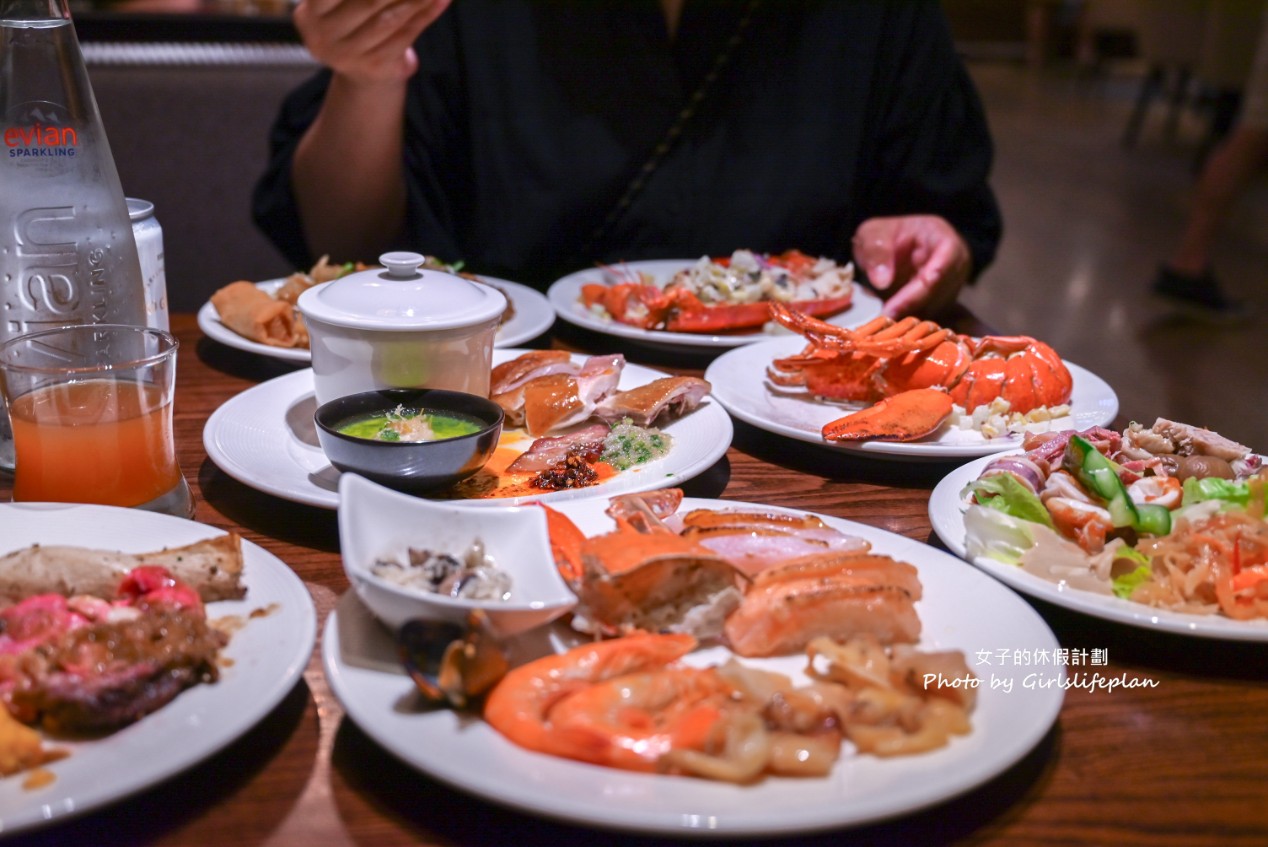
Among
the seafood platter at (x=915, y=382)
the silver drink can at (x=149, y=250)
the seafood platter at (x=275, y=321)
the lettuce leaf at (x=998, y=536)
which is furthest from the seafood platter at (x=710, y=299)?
the lettuce leaf at (x=998, y=536)

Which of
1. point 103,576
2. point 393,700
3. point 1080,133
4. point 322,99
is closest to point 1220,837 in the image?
point 393,700

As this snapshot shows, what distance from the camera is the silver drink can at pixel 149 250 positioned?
170cm

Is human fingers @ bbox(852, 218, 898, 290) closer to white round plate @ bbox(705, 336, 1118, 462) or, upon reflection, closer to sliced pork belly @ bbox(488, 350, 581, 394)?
white round plate @ bbox(705, 336, 1118, 462)

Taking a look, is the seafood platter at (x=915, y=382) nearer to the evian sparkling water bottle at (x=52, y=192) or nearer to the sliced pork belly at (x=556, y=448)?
the sliced pork belly at (x=556, y=448)

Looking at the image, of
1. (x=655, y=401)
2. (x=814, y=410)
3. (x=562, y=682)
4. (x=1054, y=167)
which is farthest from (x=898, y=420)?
(x=1054, y=167)

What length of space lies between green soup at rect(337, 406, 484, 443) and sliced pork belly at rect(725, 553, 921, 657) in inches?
21.8

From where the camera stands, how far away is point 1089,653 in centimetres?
120

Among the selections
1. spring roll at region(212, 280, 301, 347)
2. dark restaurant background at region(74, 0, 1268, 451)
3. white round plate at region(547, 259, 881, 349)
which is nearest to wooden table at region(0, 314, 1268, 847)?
dark restaurant background at region(74, 0, 1268, 451)

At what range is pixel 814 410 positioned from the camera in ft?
6.49

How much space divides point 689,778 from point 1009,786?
308mm

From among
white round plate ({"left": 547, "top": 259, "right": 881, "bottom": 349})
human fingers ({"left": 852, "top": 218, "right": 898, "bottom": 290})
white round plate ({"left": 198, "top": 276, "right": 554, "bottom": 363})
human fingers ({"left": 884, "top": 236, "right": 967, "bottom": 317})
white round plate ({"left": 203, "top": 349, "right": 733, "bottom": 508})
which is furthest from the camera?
human fingers ({"left": 852, "top": 218, "right": 898, "bottom": 290})

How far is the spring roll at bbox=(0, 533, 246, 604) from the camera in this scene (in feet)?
3.61

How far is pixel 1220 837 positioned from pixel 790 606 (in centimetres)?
43

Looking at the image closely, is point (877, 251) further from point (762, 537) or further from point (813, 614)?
point (813, 614)
